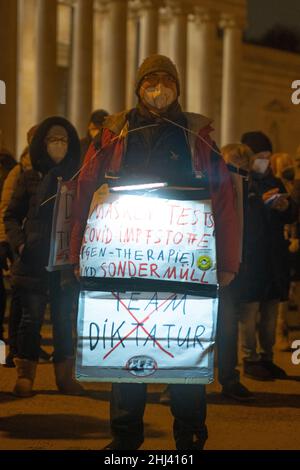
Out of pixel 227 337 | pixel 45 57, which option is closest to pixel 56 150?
pixel 227 337

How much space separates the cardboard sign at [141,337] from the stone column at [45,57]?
2050 cm

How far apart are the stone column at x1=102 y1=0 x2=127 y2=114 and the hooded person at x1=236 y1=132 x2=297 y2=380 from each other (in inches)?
812

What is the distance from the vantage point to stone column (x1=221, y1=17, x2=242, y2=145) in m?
39.2

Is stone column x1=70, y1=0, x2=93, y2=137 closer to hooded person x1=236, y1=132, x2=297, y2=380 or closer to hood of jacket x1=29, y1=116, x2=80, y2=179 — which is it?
hooded person x1=236, y1=132, x2=297, y2=380

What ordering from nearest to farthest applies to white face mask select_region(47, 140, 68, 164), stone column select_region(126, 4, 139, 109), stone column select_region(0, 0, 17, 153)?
white face mask select_region(47, 140, 68, 164), stone column select_region(0, 0, 17, 153), stone column select_region(126, 4, 139, 109)

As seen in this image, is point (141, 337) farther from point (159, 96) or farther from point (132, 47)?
point (132, 47)

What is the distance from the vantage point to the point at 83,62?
28.5 metres

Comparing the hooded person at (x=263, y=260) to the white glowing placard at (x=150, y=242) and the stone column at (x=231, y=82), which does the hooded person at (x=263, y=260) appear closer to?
the white glowing placard at (x=150, y=242)

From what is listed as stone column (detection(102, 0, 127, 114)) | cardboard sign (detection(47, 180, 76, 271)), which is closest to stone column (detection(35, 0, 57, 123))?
stone column (detection(102, 0, 127, 114))

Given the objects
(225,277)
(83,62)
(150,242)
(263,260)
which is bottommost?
(263,260)

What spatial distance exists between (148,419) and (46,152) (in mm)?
2406

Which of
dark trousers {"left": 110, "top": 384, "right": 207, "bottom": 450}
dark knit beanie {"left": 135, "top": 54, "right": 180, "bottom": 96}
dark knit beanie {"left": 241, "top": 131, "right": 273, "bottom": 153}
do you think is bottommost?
dark trousers {"left": 110, "top": 384, "right": 207, "bottom": 450}

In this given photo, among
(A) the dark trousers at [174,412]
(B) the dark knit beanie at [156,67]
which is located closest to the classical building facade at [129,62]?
(B) the dark knit beanie at [156,67]
